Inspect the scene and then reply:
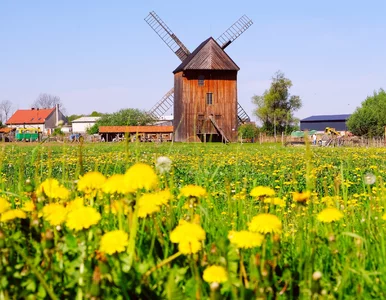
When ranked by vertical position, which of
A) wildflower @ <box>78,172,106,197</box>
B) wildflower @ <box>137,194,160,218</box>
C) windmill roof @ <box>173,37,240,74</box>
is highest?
windmill roof @ <box>173,37,240,74</box>

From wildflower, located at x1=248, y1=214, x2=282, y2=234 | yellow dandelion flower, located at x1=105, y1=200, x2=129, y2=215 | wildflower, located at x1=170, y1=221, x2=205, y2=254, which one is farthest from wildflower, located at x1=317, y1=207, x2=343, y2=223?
yellow dandelion flower, located at x1=105, y1=200, x2=129, y2=215

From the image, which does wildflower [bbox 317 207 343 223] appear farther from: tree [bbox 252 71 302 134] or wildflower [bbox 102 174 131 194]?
tree [bbox 252 71 302 134]

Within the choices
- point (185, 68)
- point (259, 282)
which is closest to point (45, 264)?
point (259, 282)

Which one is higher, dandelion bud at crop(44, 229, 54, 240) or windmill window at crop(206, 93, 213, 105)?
windmill window at crop(206, 93, 213, 105)

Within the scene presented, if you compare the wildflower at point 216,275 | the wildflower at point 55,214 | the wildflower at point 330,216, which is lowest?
the wildflower at point 216,275

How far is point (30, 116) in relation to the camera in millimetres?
86312

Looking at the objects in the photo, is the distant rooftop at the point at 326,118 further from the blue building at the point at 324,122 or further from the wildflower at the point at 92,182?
the wildflower at the point at 92,182

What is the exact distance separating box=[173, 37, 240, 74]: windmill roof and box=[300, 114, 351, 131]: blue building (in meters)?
78.2

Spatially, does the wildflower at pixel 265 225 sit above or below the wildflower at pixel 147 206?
below

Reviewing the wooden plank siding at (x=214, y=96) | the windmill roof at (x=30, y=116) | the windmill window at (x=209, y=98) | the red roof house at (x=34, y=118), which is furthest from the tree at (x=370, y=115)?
the windmill roof at (x=30, y=116)

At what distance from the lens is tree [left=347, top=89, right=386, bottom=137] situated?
2279 inches

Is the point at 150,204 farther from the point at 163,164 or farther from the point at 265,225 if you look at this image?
the point at 163,164

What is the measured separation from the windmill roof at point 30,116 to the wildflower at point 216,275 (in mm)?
85960

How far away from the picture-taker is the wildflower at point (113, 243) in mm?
1340
